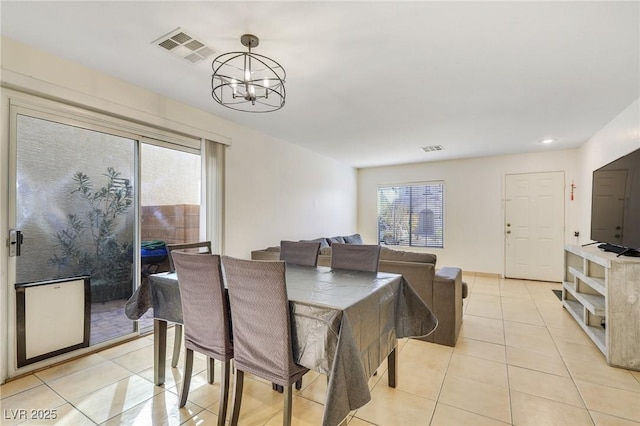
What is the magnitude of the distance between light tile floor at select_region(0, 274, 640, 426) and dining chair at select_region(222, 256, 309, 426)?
1.50 ft

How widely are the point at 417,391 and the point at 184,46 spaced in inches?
118

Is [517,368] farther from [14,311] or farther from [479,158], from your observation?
[479,158]

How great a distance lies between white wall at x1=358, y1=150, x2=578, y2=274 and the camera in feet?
17.7

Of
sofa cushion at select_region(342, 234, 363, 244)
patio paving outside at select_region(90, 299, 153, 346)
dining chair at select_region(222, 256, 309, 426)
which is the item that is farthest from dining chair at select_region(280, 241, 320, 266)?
sofa cushion at select_region(342, 234, 363, 244)

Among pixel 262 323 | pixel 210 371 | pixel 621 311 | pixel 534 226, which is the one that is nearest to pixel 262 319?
pixel 262 323

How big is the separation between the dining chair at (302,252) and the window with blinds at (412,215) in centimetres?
441

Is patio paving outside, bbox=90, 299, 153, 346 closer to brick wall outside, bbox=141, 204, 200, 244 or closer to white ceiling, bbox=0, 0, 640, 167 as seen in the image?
brick wall outside, bbox=141, 204, 200, 244

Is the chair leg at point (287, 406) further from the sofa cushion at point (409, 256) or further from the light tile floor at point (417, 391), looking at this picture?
the sofa cushion at point (409, 256)

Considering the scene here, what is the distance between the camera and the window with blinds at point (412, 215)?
6430mm

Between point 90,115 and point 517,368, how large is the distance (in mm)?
4218

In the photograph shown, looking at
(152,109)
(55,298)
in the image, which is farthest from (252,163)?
(55,298)

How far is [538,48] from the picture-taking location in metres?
2.15

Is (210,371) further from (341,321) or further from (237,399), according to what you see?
(341,321)

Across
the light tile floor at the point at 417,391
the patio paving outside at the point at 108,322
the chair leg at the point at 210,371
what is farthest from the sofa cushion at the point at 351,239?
the chair leg at the point at 210,371
